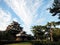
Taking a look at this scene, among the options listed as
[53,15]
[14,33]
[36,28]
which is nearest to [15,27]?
[14,33]

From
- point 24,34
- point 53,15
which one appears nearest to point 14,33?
point 24,34

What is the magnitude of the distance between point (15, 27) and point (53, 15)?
46.6 metres

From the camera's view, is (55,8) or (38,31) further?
(38,31)

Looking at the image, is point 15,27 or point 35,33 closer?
point 15,27

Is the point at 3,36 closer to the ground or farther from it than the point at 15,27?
closer to the ground

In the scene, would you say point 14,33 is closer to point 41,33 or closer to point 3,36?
point 3,36

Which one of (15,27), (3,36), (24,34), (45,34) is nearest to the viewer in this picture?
(3,36)

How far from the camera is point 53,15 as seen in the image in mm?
38281

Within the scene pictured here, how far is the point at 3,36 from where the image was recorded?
5503 cm

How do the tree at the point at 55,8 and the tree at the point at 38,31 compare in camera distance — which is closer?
the tree at the point at 55,8

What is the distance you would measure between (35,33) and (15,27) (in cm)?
1659

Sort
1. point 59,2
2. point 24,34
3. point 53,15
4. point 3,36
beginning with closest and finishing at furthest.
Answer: point 59,2 → point 53,15 → point 3,36 → point 24,34

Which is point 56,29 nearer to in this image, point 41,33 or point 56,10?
point 41,33

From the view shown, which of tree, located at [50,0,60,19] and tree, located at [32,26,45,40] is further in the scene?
tree, located at [32,26,45,40]
